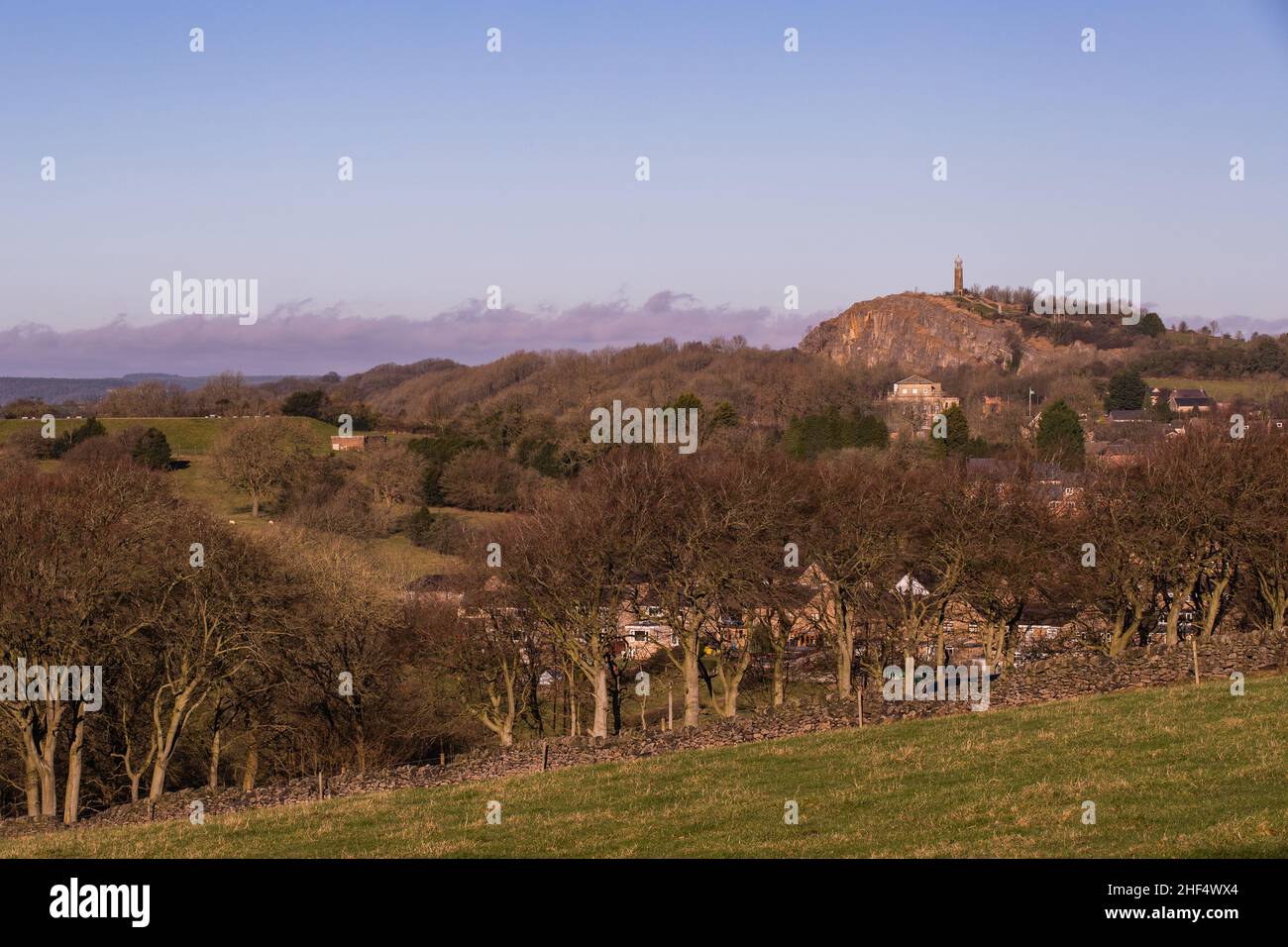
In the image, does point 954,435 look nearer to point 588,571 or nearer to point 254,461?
point 254,461

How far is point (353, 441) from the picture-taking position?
129500 millimetres

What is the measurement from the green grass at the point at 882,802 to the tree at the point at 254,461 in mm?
83297

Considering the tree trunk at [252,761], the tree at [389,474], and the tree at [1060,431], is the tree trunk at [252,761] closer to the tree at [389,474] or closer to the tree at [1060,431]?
the tree at [389,474]

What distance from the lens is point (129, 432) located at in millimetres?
120750

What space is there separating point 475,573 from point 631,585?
9643 mm

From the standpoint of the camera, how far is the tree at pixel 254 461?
10400 centimetres

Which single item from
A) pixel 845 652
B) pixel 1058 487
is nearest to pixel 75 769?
pixel 845 652

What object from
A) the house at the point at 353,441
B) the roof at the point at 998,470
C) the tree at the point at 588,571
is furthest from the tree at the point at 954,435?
the tree at the point at 588,571

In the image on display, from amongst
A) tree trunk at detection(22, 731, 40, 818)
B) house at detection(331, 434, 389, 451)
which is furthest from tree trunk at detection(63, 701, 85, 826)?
house at detection(331, 434, 389, 451)

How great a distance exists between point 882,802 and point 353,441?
4587 inches
